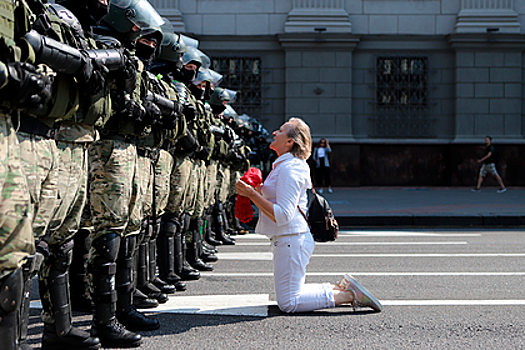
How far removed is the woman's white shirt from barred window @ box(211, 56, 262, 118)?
55.5 feet

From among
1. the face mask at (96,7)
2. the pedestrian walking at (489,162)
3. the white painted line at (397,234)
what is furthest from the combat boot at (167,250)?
the pedestrian walking at (489,162)

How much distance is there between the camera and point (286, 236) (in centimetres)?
479

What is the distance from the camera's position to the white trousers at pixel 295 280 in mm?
4723

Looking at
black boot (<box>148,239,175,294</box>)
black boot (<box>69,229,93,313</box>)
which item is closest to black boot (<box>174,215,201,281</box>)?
black boot (<box>148,239,175,294</box>)

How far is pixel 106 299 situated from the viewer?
3824 mm

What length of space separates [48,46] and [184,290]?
3.46m

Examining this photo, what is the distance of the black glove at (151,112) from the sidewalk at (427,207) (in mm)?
8337

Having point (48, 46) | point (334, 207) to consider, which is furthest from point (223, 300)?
point (334, 207)

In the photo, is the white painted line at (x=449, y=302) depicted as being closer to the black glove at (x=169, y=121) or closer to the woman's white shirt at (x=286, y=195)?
the woman's white shirt at (x=286, y=195)

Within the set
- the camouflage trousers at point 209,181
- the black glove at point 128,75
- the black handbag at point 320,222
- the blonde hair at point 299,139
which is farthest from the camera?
the camouflage trousers at point 209,181

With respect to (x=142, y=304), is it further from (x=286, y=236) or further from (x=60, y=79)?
(x=60, y=79)

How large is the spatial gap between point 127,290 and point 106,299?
1.19 feet

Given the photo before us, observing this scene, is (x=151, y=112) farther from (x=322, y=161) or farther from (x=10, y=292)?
(x=322, y=161)

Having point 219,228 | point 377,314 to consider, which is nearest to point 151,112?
Answer: point 377,314
